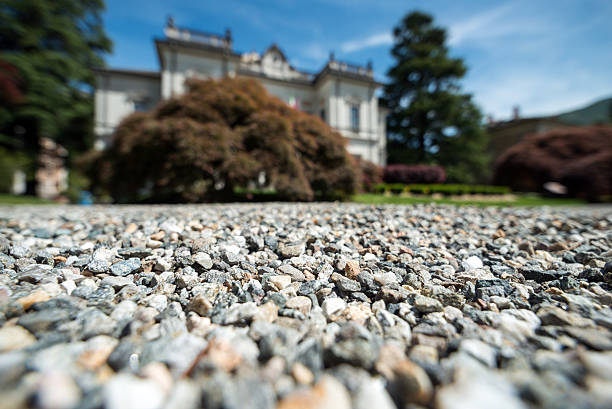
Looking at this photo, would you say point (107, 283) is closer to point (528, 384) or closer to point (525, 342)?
point (528, 384)

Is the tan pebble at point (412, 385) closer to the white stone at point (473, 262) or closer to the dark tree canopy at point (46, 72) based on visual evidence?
the white stone at point (473, 262)

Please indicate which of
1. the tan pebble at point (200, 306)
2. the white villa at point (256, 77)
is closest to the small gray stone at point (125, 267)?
the tan pebble at point (200, 306)

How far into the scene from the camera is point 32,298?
89cm

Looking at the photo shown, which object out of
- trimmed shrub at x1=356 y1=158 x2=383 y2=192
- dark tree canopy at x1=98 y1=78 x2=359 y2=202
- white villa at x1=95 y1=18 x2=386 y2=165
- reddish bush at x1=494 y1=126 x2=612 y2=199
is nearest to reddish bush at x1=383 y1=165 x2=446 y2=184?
trimmed shrub at x1=356 y1=158 x2=383 y2=192

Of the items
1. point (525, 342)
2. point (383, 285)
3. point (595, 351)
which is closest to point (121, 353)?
point (383, 285)

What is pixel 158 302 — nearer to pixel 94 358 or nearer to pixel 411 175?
pixel 94 358

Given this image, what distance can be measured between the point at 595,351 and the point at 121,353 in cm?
139

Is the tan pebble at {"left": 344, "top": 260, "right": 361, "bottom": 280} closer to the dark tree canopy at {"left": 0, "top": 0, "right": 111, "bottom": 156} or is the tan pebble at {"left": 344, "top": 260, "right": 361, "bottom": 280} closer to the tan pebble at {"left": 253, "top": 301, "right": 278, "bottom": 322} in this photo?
the tan pebble at {"left": 253, "top": 301, "right": 278, "bottom": 322}

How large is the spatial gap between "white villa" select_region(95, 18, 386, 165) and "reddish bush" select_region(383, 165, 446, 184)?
404 centimetres

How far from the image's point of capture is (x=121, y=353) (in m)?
0.67

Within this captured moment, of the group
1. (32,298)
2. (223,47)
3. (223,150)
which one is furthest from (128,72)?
(32,298)

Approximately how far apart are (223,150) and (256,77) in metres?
10.7

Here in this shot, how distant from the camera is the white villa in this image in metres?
11.5

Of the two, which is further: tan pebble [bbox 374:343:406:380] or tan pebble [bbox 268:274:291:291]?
tan pebble [bbox 268:274:291:291]
